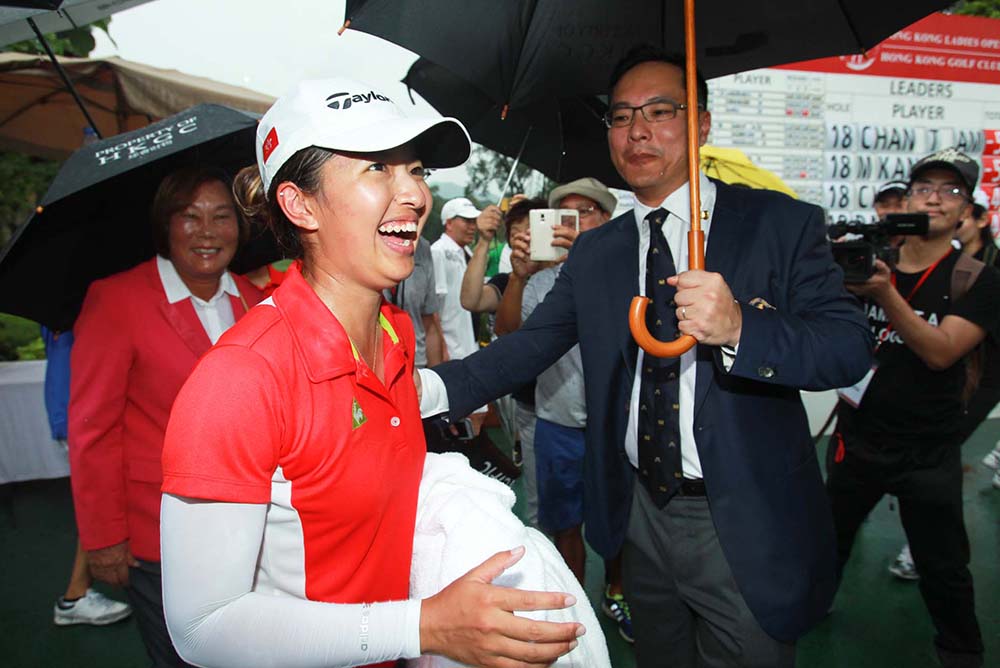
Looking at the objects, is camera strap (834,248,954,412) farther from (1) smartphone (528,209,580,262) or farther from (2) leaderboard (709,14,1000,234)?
(2) leaderboard (709,14,1000,234)

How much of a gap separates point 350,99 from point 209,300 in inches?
56.6

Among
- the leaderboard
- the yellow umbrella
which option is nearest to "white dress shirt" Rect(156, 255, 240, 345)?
the yellow umbrella

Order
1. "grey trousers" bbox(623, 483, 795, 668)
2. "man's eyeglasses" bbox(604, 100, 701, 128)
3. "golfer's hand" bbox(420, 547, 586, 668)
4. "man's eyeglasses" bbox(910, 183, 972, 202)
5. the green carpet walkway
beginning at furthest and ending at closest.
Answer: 1. the green carpet walkway
2. "man's eyeglasses" bbox(910, 183, 972, 202)
3. "man's eyeglasses" bbox(604, 100, 701, 128)
4. "grey trousers" bbox(623, 483, 795, 668)
5. "golfer's hand" bbox(420, 547, 586, 668)

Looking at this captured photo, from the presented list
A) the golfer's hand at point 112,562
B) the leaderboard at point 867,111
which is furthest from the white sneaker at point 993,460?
the golfer's hand at point 112,562

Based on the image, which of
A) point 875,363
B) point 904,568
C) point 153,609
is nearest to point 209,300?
point 153,609

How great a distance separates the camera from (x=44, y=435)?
5477 mm

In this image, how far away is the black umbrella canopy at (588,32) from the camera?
79.6 inches

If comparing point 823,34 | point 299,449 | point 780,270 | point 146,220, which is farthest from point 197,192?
point 823,34

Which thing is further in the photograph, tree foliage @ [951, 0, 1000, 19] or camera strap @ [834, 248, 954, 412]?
tree foliage @ [951, 0, 1000, 19]

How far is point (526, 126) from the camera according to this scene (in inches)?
114

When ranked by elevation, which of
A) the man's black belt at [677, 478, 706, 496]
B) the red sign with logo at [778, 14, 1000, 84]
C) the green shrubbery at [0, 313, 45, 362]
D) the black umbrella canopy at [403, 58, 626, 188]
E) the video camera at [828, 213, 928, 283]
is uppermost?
the red sign with logo at [778, 14, 1000, 84]

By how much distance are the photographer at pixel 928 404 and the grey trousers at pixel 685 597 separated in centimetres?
149

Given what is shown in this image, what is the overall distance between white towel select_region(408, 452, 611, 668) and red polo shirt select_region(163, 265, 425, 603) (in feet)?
0.23

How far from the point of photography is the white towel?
1.21 m
